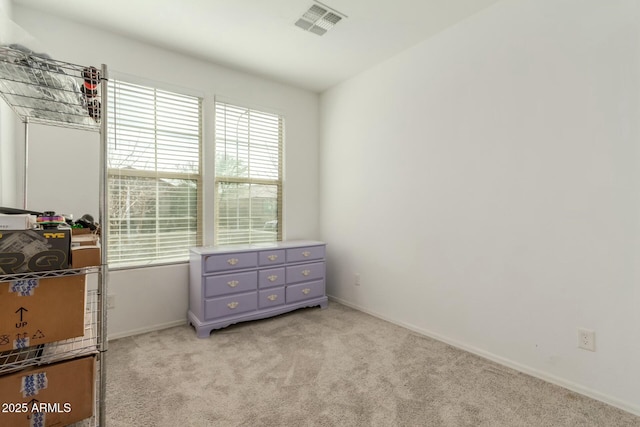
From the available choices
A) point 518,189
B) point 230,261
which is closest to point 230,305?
point 230,261

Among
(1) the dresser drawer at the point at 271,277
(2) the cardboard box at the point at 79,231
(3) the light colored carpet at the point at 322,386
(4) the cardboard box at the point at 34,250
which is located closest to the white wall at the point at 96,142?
(3) the light colored carpet at the point at 322,386

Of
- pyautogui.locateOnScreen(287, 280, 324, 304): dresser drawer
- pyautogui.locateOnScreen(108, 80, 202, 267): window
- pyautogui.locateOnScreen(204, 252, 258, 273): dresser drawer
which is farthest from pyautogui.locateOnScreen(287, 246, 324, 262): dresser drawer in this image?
pyautogui.locateOnScreen(108, 80, 202, 267): window

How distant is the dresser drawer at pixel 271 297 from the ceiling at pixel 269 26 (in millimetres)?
2360

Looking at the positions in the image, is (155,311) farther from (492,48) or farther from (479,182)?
(492,48)

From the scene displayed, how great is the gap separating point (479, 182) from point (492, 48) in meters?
1.02

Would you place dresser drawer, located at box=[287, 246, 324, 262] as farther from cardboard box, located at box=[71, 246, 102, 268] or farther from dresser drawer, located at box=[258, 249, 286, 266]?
cardboard box, located at box=[71, 246, 102, 268]

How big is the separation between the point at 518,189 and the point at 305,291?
222 centimetres

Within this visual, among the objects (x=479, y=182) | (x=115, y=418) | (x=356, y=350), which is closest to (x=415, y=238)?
(x=479, y=182)

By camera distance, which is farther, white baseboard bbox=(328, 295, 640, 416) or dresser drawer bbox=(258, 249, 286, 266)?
dresser drawer bbox=(258, 249, 286, 266)

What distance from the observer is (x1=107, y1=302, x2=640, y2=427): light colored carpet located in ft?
5.60

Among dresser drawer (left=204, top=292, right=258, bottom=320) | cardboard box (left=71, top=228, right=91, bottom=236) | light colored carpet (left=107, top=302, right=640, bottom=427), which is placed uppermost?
cardboard box (left=71, top=228, right=91, bottom=236)

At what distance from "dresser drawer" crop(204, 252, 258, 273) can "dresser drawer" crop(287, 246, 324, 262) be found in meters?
0.41

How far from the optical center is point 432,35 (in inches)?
109

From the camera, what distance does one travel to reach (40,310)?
3.67 ft
